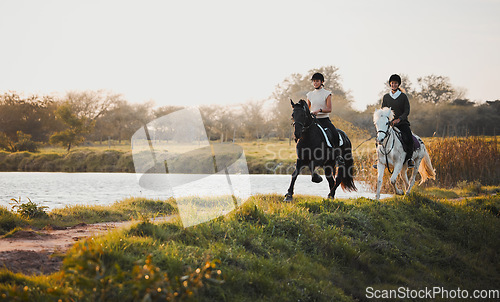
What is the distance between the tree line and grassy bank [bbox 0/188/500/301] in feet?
121

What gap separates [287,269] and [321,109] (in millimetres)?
5074

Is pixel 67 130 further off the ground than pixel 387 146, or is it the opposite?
pixel 387 146

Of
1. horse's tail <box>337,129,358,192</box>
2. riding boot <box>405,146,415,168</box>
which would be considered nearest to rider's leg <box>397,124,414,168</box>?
riding boot <box>405,146,415,168</box>

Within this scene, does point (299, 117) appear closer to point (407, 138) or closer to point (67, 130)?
point (407, 138)

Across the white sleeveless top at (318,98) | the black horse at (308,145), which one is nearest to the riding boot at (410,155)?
the black horse at (308,145)

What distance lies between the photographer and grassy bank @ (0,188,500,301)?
145 inches

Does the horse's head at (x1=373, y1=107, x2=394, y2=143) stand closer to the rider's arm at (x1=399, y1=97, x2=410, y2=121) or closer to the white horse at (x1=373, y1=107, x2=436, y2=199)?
the white horse at (x1=373, y1=107, x2=436, y2=199)

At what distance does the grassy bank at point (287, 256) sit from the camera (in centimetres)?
369

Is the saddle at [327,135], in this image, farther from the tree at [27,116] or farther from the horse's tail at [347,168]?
the tree at [27,116]

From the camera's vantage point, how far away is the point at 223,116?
47.6 meters

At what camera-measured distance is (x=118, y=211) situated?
9.09 metres

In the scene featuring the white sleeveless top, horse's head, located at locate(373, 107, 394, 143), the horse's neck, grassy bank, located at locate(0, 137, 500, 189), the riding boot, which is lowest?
grassy bank, located at locate(0, 137, 500, 189)

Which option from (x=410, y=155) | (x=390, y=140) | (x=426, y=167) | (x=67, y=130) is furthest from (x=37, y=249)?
(x=67, y=130)

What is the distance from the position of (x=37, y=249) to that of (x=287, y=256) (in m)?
3.62
